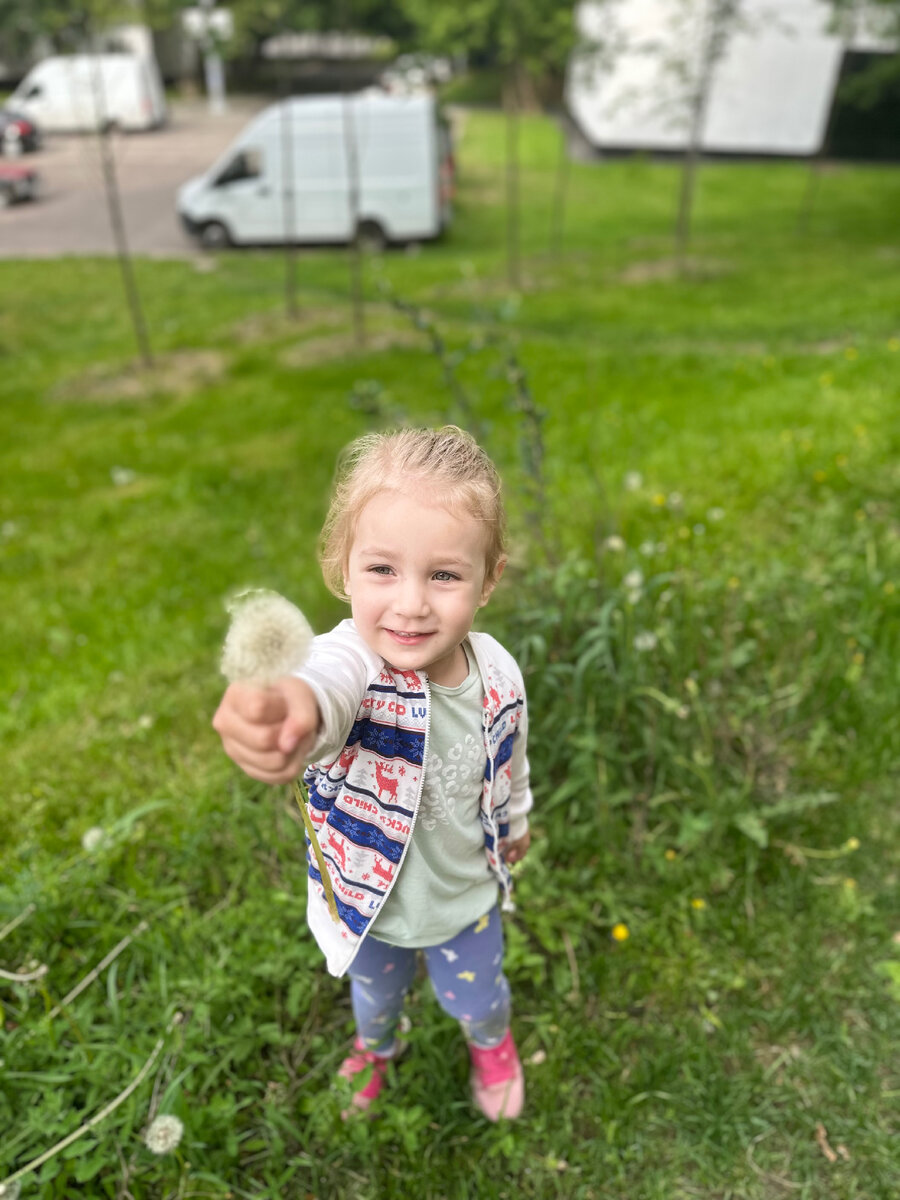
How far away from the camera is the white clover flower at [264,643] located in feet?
2.82

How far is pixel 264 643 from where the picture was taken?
0.86 metres

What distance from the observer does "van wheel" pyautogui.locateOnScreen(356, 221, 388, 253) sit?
12938mm

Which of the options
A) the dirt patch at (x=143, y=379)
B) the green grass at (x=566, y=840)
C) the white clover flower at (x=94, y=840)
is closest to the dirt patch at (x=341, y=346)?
the dirt patch at (x=143, y=379)

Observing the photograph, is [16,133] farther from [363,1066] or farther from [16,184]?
[363,1066]

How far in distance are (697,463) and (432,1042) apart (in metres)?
3.35

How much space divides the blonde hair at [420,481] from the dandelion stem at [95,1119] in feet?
3.84

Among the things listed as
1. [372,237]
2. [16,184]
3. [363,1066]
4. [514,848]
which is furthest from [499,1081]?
[372,237]

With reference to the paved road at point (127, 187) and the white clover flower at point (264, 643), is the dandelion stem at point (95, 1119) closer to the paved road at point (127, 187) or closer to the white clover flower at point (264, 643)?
the white clover flower at point (264, 643)

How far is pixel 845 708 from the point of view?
9.02ft

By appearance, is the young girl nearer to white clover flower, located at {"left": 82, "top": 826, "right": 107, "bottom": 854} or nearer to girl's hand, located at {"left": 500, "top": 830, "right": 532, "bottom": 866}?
girl's hand, located at {"left": 500, "top": 830, "right": 532, "bottom": 866}

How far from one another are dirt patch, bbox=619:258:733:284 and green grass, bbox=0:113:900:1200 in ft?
17.0

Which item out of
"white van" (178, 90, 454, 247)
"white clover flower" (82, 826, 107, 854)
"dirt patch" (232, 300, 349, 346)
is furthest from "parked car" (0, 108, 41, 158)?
"white clover flower" (82, 826, 107, 854)

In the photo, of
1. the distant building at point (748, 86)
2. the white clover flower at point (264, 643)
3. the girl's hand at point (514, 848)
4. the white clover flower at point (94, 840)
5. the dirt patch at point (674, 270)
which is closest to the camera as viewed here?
the white clover flower at point (264, 643)

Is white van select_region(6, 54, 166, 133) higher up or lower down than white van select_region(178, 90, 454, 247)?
higher up
